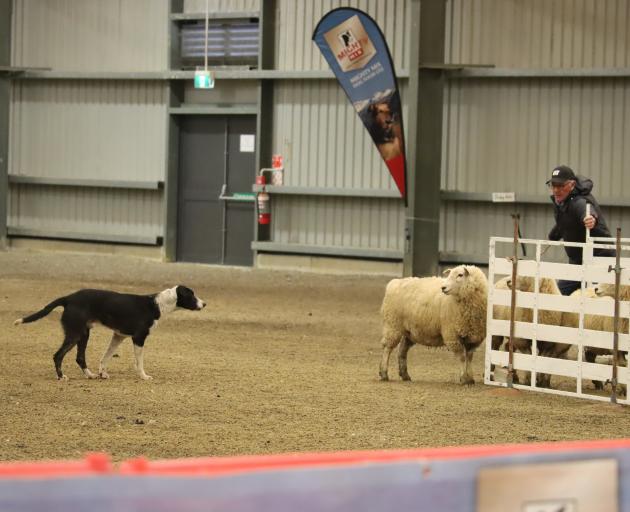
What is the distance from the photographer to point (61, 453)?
7.22 m

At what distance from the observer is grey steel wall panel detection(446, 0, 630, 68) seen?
20031 mm

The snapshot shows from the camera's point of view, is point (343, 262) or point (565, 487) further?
point (343, 262)

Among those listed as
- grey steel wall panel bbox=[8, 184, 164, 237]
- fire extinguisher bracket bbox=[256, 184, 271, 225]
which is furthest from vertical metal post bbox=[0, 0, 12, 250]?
fire extinguisher bracket bbox=[256, 184, 271, 225]

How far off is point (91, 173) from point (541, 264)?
639 inches

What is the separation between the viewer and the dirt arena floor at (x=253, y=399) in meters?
7.78

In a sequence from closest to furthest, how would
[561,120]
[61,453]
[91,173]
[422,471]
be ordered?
[422,471], [61,453], [561,120], [91,173]

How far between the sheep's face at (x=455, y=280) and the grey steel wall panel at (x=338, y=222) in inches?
442

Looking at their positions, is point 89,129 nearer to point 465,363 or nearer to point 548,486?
point 465,363

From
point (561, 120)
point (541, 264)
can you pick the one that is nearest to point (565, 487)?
point (541, 264)

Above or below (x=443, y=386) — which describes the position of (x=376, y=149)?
above

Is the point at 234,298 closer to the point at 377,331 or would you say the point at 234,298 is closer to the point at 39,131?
the point at 377,331

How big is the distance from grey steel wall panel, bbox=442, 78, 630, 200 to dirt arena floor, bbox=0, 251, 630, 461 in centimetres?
575

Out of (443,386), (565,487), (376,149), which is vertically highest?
(376,149)

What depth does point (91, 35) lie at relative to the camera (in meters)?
24.7
